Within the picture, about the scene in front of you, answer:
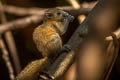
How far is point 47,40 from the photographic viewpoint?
75.0 inches

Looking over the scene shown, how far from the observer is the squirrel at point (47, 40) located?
1740 mm

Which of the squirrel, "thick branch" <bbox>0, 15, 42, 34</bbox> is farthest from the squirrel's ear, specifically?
"thick branch" <bbox>0, 15, 42, 34</bbox>

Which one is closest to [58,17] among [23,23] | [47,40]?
[47,40]

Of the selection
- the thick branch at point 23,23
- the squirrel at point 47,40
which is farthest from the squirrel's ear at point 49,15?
the thick branch at point 23,23

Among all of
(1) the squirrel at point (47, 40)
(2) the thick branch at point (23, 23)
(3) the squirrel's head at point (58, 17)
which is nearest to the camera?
(1) the squirrel at point (47, 40)

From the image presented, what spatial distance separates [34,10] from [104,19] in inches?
119

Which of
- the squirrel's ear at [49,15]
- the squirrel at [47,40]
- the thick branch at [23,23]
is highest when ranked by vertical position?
the squirrel's ear at [49,15]

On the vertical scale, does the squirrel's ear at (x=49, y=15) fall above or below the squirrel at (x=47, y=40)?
above

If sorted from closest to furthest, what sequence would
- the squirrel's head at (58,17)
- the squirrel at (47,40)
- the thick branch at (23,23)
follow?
the squirrel at (47,40), the squirrel's head at (58,17), the thick branch at (23,23)

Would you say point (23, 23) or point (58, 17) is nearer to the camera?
point (58, 17)

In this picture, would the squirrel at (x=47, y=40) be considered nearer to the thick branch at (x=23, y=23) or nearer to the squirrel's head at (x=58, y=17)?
the squirrel's head at (x=58, y=17)

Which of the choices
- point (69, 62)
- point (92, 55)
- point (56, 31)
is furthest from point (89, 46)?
point (56, 31)

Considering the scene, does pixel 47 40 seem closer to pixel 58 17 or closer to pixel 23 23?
pixel 58 17

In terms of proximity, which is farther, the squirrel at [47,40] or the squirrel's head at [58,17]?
the squirrel's head at [58,17]
